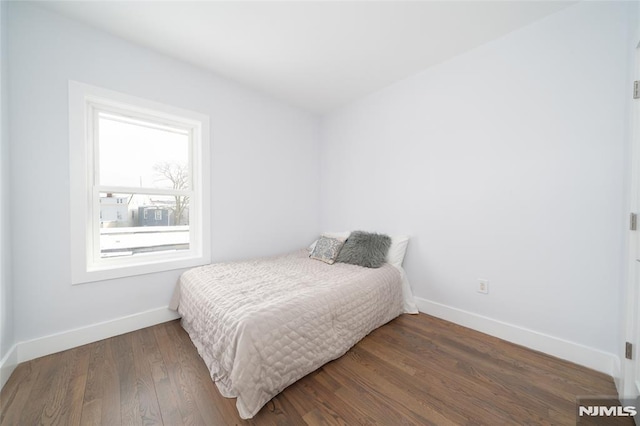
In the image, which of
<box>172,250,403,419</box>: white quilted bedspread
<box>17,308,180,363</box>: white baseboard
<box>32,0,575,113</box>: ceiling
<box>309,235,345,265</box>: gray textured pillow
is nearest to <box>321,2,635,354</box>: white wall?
<box>32,0,575,113</box>: ceiling

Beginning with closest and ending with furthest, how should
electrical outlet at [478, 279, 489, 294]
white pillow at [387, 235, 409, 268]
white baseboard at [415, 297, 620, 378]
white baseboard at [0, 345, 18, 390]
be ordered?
white baseboard at [0, 345, 18, 390]
white baseboard at [415, 297, 620, 378]
electrical outlet at [478, 279, 489, 294]
white pillow at [387, 235, 409, 268]

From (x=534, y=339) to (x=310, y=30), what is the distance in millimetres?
3031

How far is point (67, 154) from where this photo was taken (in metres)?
1.75

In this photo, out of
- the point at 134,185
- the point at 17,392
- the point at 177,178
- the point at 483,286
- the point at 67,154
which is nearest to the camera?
the point at 17,392

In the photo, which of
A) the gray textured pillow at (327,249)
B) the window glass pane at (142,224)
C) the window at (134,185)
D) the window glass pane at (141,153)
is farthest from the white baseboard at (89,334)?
the gray textured pillow at (327,249)

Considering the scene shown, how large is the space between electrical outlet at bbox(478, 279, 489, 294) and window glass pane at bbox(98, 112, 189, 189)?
3.06 metres

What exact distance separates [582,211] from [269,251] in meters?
2.92

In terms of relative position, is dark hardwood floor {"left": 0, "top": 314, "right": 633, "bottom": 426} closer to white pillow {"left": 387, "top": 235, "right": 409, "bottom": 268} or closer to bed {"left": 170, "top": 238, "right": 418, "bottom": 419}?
bed {"left": 170, "top": 238, "right": 418, "bottom": 419}

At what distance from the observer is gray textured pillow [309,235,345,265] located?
2562 mm

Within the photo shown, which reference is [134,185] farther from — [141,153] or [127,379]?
[127,379]

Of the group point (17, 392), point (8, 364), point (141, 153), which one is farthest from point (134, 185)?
point (17, 392)

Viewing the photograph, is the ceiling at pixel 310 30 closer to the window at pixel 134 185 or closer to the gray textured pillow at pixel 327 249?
the window at pixel 134 185

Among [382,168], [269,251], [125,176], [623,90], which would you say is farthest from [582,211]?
[125,176]

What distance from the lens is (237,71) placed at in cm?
241
